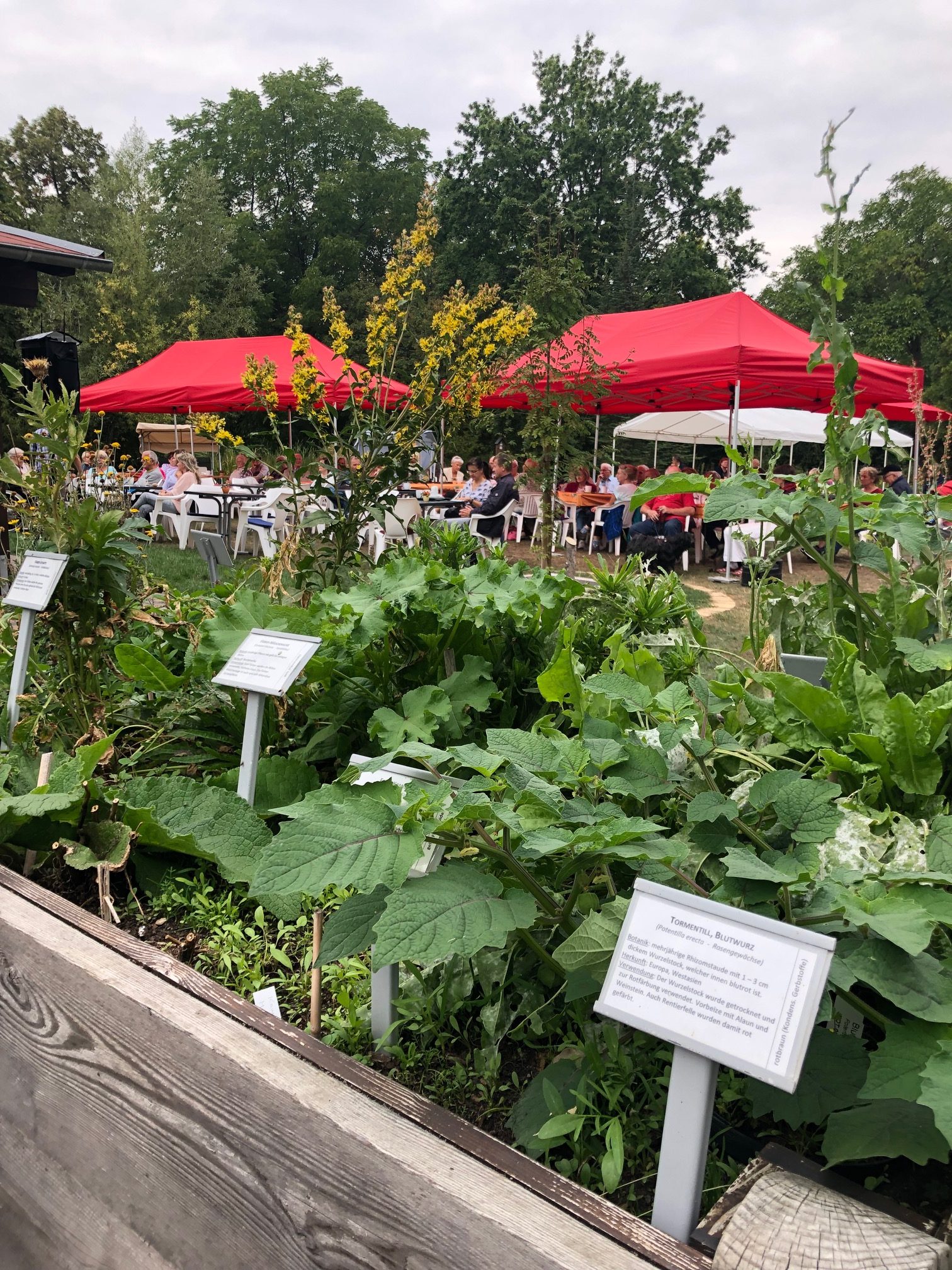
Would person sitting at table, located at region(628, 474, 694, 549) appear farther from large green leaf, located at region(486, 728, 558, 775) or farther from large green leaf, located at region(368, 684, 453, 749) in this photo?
large green leaf, located at region(486, 728, 558, 775)

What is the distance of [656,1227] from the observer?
94cm

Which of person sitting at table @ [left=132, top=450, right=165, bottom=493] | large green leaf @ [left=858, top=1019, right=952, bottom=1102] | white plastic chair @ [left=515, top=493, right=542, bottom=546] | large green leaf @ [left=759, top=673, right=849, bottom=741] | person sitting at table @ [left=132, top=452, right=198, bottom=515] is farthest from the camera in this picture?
person sitting at table @ [left=132, top=450, right=165, bottom=493]

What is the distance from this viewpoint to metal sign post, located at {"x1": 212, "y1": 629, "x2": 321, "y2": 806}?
1800mm

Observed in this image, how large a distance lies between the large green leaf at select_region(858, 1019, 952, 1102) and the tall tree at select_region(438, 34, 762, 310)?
34.0m

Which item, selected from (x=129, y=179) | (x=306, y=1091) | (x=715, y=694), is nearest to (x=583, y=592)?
(x=715, y=694)

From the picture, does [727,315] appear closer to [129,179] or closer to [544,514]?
[544,514]

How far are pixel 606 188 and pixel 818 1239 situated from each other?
3931 centimetres

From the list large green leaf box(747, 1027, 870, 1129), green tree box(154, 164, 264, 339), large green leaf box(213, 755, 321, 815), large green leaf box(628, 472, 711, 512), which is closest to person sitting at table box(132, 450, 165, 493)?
large green leaf box(213, 755, 321, 815)

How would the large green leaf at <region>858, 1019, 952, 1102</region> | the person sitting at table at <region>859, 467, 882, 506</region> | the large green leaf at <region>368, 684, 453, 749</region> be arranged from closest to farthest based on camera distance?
1. the large green leaf at <region>858, 1019, 952, 1102</region>
2. the large green leaf at <region>368, 684, 453, 749</region>
3. the person sitting at table at <region>859, 467, 882, 506</region>

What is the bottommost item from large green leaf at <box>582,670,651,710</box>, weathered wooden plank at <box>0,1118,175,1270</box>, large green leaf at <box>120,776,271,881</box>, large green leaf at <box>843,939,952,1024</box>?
weathered wooden plank at <box>0,1118,175,1270</box>

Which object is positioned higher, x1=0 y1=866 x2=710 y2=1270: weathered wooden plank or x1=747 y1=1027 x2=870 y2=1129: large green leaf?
x1=747 y1=1027 x2=870 y2=1129: large green leaf

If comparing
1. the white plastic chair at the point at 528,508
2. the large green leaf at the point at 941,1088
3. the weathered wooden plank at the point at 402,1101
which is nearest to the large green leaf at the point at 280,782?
the weathered wooden plank at the point at 402,1101

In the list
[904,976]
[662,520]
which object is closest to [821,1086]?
[904,976]

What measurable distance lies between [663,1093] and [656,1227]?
12.2 inches
